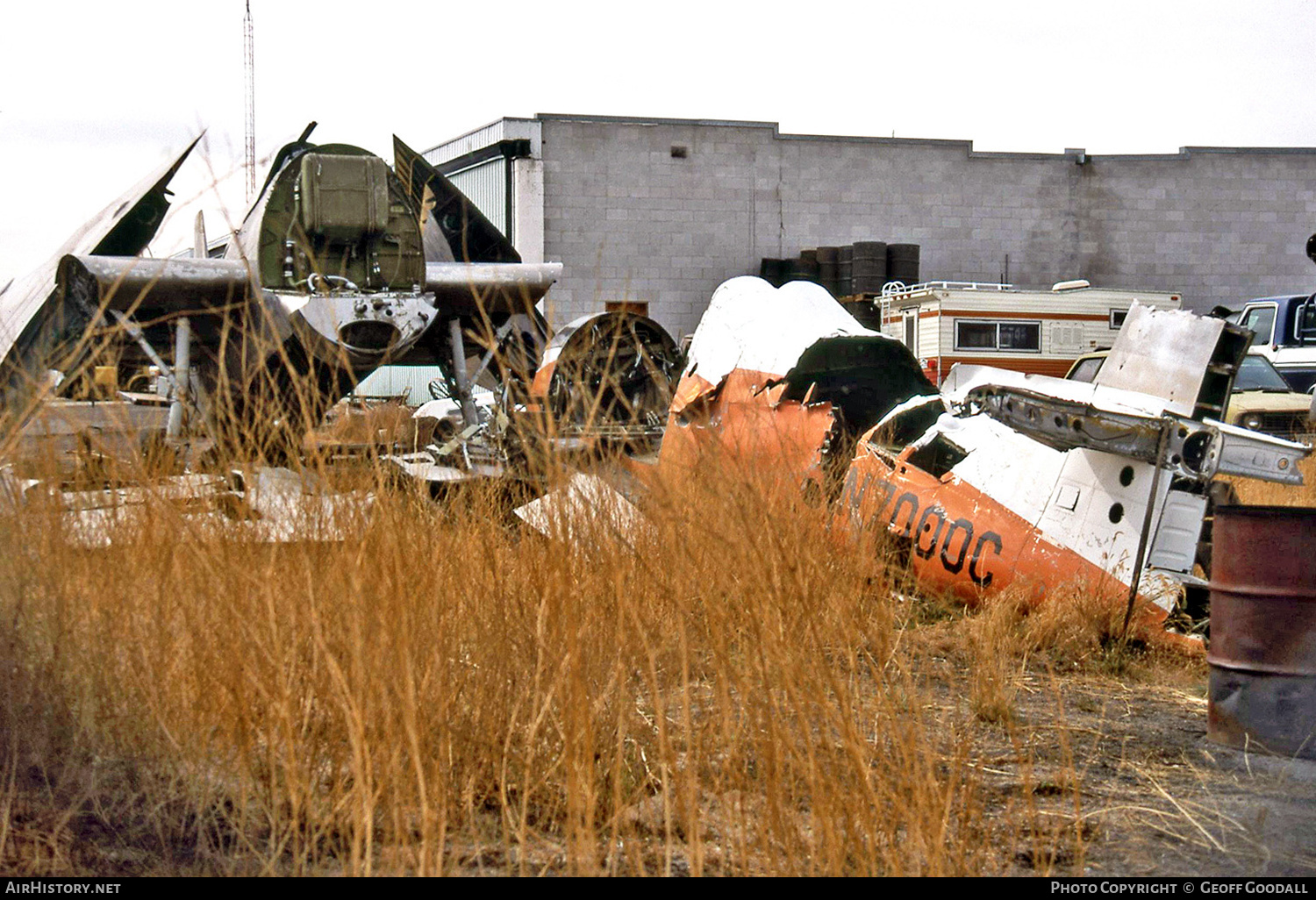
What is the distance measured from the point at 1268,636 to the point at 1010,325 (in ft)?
54.1

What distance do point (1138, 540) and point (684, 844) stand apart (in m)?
3.66

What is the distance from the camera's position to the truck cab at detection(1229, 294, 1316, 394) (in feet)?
57.2

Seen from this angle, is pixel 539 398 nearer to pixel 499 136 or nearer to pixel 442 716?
pixel 442 716

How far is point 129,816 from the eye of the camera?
369 centimetres

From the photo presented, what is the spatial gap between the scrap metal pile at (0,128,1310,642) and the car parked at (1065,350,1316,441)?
255 inches

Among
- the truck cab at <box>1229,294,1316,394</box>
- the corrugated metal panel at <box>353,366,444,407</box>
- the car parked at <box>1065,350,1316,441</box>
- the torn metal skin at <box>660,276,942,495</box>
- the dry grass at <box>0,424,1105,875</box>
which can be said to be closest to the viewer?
the dry grass at <box>0,424,1105,875</box>

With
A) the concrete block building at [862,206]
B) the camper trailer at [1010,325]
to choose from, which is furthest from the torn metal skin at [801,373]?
the concrete block building at [862,206]

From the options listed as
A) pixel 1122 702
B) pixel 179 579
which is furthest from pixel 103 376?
pixel 1122 702

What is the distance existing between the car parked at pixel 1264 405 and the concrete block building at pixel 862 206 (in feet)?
43.9

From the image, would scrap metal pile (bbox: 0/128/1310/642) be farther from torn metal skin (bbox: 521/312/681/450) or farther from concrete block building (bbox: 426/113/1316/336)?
concrete block building (bbox: 426/113/1316/336)

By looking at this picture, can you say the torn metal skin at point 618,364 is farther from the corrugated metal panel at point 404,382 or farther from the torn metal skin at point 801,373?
the corrugated metal panel at point 404,382

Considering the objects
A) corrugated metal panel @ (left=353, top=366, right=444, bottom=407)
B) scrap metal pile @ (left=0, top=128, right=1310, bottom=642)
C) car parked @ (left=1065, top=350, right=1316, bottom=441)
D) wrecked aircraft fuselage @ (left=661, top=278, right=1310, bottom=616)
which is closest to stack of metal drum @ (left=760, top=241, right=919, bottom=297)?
corrugated metal panel @ (left=353, top=366, right=444, bottom=407)

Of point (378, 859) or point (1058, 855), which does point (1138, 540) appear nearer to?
point (1058, 855)

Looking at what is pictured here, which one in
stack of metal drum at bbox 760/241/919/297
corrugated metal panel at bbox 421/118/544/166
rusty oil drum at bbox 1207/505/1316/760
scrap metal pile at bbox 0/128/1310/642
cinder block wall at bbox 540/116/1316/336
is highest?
corrugated metal panel at bbox 421/118/544/166
